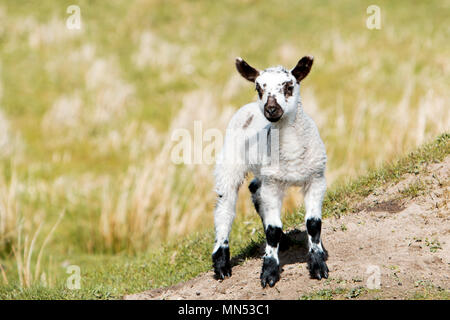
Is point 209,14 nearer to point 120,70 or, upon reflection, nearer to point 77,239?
point 120,70

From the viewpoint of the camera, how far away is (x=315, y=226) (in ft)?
19.9

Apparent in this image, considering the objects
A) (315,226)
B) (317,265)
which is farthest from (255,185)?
(317,265)

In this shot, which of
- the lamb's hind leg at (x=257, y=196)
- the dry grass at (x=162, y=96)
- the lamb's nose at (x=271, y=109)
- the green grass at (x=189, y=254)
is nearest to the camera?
the lamb's nose at (x=271, y=109)

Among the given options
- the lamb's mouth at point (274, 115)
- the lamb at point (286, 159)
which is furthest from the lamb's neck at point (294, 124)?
the lamb's mouth at point (274, 115)

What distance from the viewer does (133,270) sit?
30.1 ft

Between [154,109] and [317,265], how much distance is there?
48.1ft

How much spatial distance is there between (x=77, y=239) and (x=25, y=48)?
14130 mm

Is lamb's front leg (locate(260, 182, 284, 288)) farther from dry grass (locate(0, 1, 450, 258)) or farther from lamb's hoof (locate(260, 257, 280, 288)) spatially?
dry grass (locate(0, 1, 450, 258))

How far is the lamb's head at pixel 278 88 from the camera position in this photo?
5.57 metres

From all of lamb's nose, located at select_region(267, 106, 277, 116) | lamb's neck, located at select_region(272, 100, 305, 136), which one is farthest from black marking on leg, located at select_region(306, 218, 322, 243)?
lamb's nose, located at select_region(267, 106, 277, 116)

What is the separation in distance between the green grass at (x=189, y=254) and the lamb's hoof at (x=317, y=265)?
1.45m

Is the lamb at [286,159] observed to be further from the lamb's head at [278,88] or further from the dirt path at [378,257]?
the dirt path at [378,257]

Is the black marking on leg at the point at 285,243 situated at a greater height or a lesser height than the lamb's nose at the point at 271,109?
lesser

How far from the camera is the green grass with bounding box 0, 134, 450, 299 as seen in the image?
779 cm
